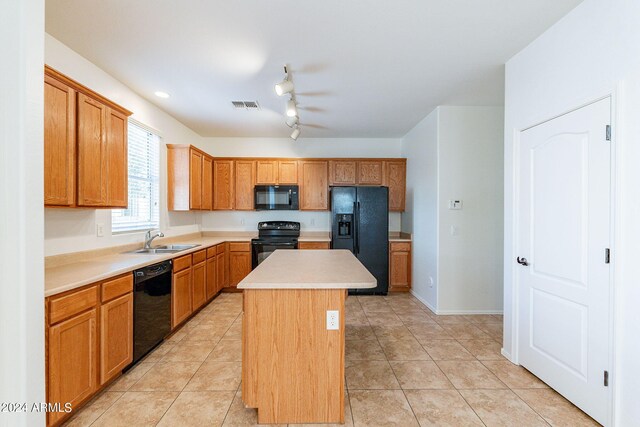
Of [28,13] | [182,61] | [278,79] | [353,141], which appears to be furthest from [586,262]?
[353,141]

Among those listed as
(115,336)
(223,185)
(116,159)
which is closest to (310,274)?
(115,336)

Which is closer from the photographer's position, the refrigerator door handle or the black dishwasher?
the black dishwasher

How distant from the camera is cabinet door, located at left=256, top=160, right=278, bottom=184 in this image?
4.87 m

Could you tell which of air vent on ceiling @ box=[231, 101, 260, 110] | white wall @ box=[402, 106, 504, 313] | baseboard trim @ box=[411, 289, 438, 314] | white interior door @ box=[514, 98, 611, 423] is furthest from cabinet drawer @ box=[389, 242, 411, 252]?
air vent on ceiling @ box=[231, 101, 260, 110]

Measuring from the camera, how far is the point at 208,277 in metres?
3.89

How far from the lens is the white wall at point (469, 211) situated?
3598mm

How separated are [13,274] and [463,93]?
3.92 metres

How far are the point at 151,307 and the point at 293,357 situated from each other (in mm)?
1611

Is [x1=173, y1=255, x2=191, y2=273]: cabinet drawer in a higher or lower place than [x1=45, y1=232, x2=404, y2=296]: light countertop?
lower

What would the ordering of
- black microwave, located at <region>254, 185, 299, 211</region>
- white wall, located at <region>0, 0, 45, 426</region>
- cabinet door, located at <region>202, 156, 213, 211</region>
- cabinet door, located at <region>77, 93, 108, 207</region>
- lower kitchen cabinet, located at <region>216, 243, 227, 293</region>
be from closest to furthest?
white wall, located at <region>0, 0, 45, 426</region>
cabinet door, located at <region>77, 93, 108, 207</region>
lower kitchen cabinet, located at <region>216, 243, 227, 293</region>
cabinet door, located at <region>202, 156, 213, 211</region>
black microwave, located at <region>254, 185, 299, 211</region>

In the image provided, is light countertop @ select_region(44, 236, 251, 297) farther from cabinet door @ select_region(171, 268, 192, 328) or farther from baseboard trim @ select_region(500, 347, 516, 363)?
baseboard trim @ select_region(500, 347, 516, 363)

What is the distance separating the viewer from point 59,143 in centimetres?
191

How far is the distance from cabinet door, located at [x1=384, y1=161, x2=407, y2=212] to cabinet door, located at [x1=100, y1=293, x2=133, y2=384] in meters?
3.91

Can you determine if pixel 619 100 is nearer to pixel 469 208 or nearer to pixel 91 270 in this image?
pixel 469 208
